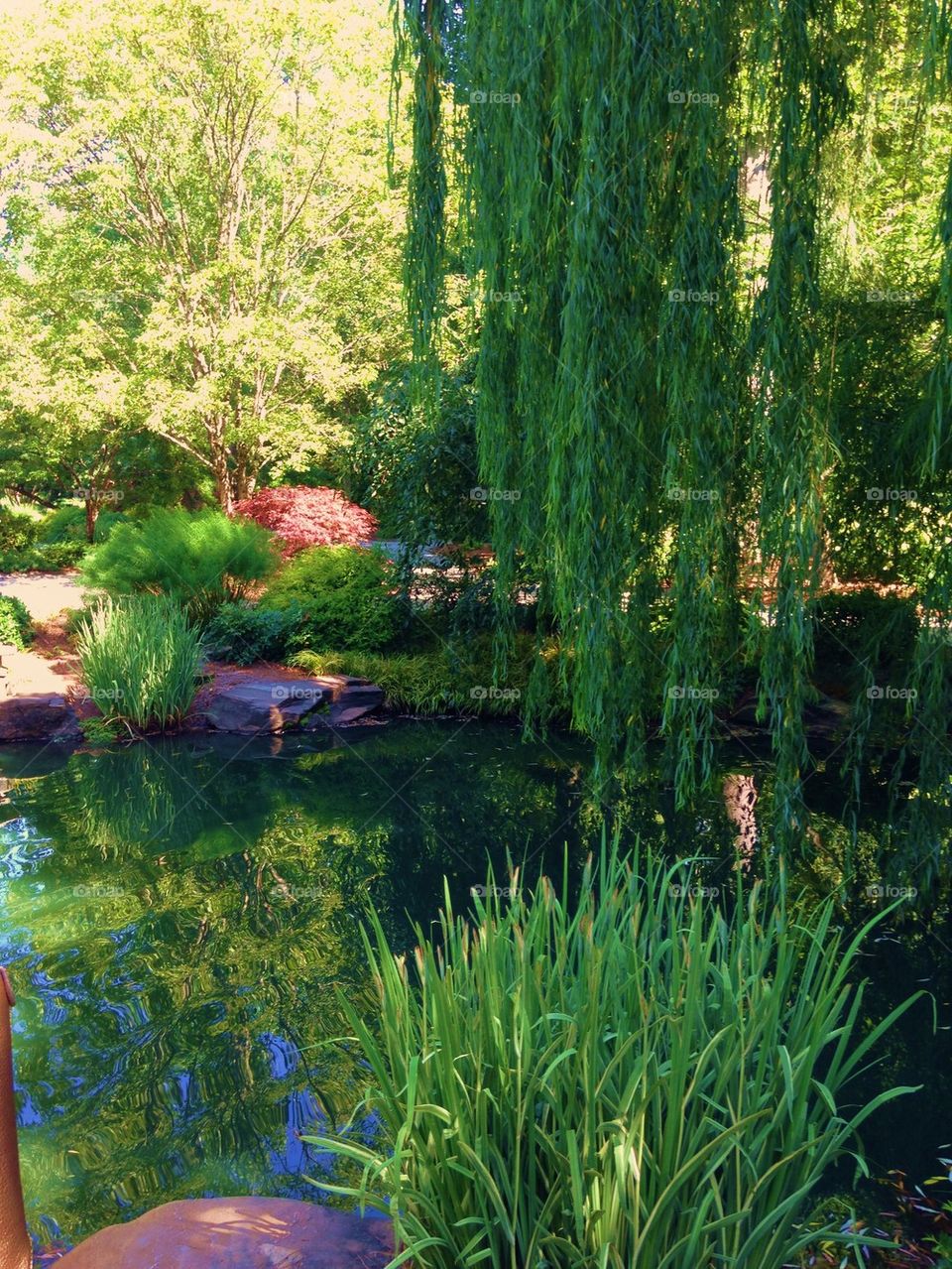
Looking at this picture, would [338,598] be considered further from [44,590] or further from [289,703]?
[44,590]

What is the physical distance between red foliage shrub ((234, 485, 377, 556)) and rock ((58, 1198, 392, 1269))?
34.4ft

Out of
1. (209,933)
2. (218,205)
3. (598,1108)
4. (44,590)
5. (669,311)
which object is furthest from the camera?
(44,590)

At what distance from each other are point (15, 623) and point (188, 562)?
197cm

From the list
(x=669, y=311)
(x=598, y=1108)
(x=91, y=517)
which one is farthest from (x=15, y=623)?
(x=598, y=1108)

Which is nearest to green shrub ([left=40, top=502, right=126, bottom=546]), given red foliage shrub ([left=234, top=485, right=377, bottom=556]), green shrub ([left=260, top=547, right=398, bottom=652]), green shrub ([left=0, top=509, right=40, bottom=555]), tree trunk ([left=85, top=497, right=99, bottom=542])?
tree trunk ([left=85, top=497, right=99, bottom=542])

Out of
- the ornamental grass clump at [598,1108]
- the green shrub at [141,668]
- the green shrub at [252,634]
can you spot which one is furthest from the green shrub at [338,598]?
the ornamental grass clump at [598,1108]

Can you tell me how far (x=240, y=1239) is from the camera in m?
2.64

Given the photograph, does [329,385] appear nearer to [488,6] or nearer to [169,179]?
[169,179]

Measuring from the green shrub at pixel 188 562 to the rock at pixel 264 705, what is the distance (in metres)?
2.08

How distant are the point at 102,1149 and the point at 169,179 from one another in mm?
13814

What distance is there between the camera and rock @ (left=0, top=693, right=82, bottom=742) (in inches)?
392

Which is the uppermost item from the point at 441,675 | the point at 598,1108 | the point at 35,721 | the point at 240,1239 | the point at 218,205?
the point at 218,205

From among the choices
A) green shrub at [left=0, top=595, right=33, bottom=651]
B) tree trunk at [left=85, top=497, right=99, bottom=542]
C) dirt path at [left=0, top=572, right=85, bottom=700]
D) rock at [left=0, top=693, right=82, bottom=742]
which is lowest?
rock at [left=0, top=693, right=82, bottom=742]

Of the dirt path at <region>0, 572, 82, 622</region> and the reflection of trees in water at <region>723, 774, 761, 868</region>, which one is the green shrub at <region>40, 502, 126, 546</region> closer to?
the dirt path at <region>0, 572, 82, 622</region>
